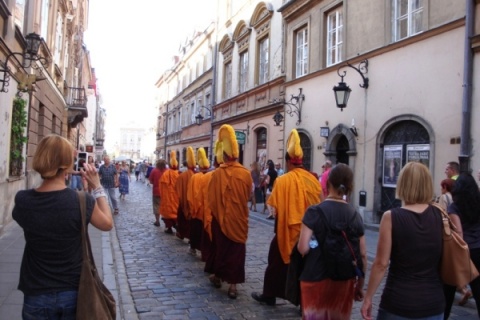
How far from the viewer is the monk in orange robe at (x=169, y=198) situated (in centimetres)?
1036

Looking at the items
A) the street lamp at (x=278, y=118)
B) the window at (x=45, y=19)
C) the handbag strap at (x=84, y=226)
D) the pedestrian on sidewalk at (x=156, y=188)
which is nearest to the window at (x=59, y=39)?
the window at (x=45, y=19)

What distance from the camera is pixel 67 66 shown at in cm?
2277

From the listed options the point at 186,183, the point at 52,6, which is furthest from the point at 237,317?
the point at 52,6

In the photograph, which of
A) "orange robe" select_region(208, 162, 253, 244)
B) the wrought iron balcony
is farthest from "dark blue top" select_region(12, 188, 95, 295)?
the wrought iron balcony

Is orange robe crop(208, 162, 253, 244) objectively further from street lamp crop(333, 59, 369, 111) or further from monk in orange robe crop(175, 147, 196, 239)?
street lamp crop(333, 59, 369, 111)

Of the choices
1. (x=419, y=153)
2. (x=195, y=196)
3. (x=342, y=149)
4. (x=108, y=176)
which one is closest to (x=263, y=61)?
(x=342, y=149)

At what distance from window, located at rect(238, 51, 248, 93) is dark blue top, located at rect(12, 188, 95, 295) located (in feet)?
65.9

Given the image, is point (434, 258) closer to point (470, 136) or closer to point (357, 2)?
point (470, 136)

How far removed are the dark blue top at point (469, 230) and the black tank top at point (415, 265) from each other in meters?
1.94

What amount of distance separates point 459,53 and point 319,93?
563 cm

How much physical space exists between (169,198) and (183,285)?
4.36m

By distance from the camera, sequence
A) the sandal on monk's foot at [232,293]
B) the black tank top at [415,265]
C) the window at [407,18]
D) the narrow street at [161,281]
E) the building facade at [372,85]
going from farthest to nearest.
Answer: the window at [407,18] < the building facade at [372,85] < the sandal on monk's foot at [232,293] < the narrow street at [161,281] < the black tank top at [415,265]

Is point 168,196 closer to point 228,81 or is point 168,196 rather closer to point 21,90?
point 21,90

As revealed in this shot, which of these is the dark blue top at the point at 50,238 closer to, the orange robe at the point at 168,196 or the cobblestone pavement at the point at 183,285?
the cobblestone pavement at the point at 183,285
